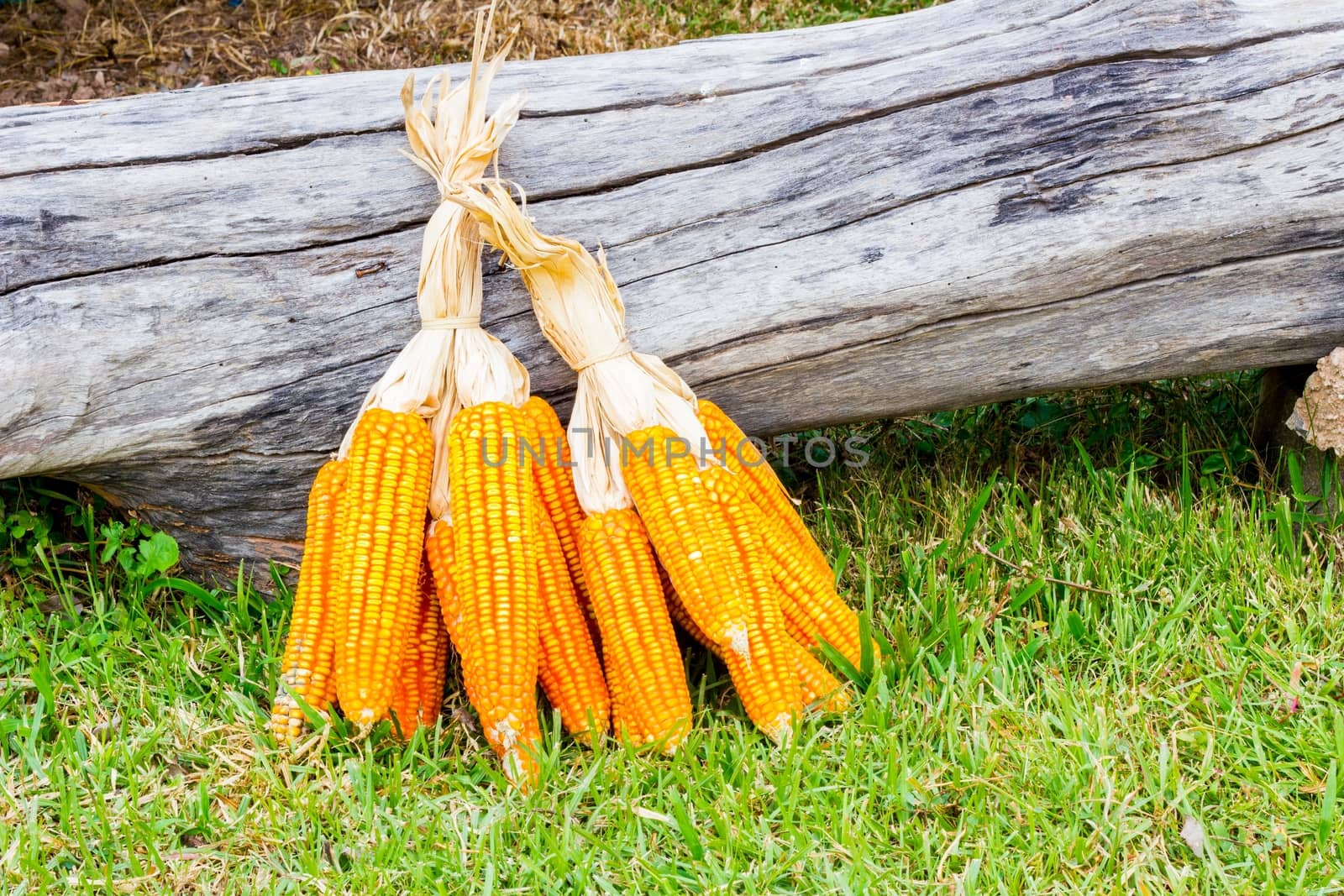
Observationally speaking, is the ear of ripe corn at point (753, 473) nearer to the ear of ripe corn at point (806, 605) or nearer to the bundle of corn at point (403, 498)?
the ear of ripe corn at point (806, 605)

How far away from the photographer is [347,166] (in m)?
2.74

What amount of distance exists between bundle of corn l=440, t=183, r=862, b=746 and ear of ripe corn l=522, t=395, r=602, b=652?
0.05 m

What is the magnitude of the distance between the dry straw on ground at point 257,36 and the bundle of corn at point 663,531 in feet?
9.16

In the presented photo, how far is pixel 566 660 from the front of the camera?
257 cm

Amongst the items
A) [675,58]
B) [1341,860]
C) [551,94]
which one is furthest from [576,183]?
[1341,860]

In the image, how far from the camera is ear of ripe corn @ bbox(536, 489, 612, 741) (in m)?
2.57

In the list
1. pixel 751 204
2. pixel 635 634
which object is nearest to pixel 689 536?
pixel 635 634

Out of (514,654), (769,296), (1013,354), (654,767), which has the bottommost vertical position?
(654,767)

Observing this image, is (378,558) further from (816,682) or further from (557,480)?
(816,682)

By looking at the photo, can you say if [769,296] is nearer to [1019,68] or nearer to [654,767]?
[1019,68]

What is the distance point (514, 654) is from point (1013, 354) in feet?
4.94

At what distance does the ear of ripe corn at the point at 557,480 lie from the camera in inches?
104

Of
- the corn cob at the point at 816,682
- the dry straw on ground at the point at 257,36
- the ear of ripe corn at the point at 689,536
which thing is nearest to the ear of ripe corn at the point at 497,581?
the ear of ripe corn at the point at 689,536

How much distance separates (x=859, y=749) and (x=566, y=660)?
686 millimetres
